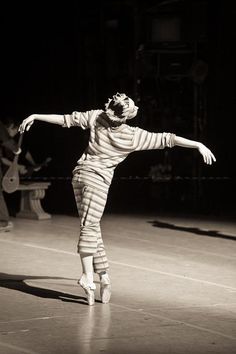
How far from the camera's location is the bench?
15.4m

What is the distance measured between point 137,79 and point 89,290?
14639 millimetres

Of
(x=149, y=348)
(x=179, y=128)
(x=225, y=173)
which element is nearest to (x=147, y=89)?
(x=179, y=128)

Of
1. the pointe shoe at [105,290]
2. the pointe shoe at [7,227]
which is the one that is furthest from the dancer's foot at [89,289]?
the pointe shoe at [7,227]

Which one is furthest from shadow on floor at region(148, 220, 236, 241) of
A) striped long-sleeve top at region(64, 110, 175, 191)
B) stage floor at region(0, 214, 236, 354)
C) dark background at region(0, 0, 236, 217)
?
striped long-sleeve top at region(64, 110, 175, 191)

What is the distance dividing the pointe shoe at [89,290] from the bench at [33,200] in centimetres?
713

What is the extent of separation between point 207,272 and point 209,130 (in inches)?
492

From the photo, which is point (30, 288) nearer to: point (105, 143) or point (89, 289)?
point (89, 289)

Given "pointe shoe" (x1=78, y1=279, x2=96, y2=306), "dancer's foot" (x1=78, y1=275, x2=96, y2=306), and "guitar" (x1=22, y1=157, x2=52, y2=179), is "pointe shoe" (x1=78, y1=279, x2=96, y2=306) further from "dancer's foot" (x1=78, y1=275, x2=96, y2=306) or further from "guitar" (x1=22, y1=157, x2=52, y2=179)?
"guitar" (x1=22, y1=157, x2=52, y2=179)

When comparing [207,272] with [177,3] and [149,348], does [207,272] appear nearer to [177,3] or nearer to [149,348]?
[149,348]

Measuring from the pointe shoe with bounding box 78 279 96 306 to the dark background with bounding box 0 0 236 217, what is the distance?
35.2ft

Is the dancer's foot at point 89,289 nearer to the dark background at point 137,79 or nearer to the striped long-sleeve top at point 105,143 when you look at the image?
the striped long-sleeve top at point 105,143

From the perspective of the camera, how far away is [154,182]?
21.7 m

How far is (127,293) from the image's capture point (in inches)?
348

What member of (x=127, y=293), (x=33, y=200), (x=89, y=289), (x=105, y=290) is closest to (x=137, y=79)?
(x=33, y=200)
